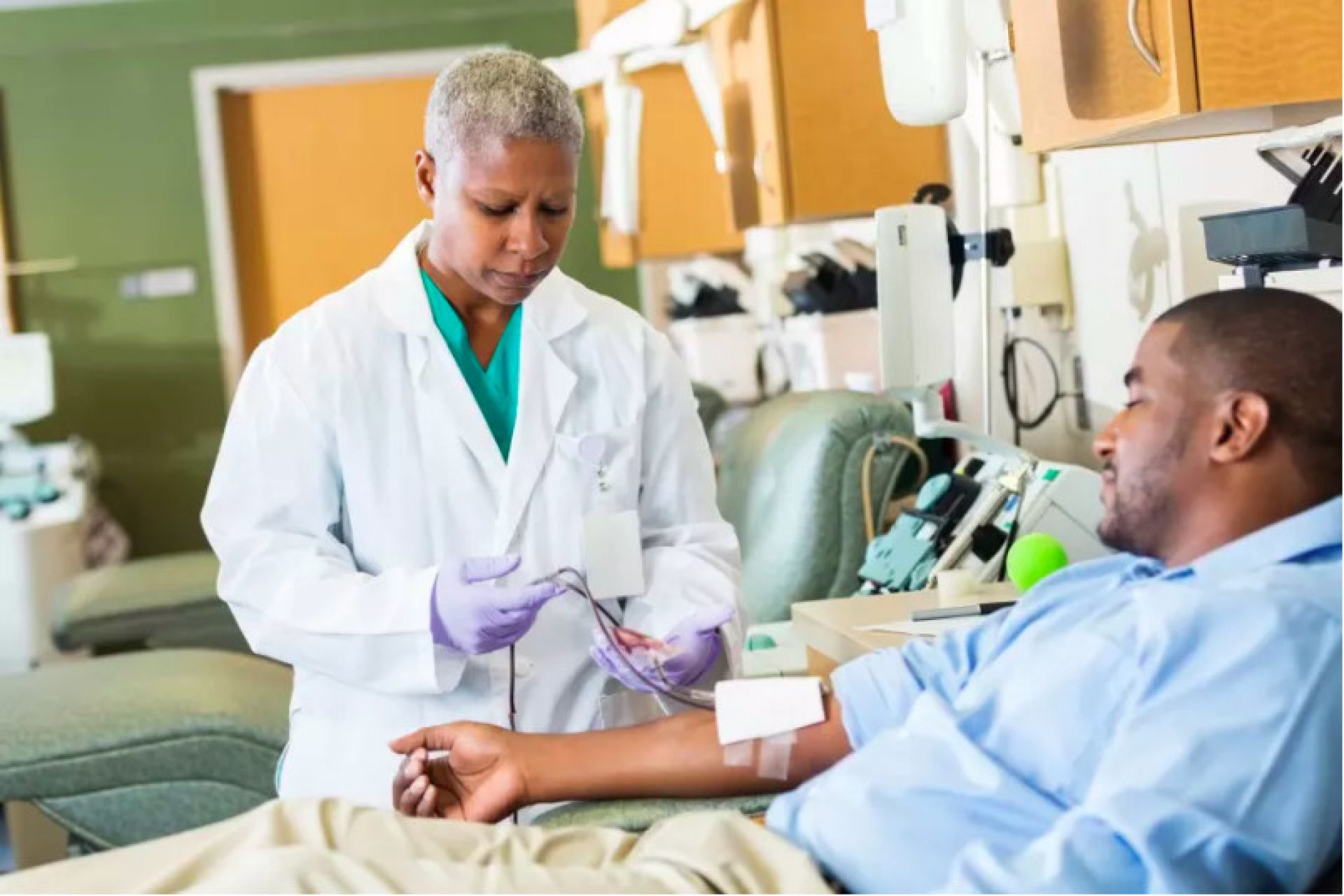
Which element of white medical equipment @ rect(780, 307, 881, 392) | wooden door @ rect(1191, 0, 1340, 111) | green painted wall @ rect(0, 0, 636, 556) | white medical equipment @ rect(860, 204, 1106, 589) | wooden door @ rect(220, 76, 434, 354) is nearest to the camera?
wooden door @ rect(1191, 0, 1340, 111)

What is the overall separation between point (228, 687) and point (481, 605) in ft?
4.09

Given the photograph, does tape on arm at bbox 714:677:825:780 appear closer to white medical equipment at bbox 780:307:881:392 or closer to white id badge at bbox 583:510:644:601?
white id badge at bbox 583:510:644:601

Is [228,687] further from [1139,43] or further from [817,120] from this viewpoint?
[1139,43]

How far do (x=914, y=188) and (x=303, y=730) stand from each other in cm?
184

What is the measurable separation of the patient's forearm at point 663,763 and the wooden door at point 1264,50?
68 cm

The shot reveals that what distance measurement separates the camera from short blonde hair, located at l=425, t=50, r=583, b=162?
1922 mm

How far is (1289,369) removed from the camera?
1.36 m

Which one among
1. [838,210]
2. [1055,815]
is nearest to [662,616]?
[1055,815]

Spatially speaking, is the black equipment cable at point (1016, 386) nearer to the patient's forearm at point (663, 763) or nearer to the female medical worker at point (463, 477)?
the female medical worker at point (463, 477)

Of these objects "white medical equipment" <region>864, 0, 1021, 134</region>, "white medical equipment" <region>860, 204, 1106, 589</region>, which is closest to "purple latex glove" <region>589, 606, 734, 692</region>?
"white medical equipment" <region>860, 204, 1106, 589</region>

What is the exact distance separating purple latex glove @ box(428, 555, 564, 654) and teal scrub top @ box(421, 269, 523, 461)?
0.21 meters

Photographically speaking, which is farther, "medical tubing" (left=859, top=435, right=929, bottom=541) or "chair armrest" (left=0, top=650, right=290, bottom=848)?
"medical tubing" (left=859, top=435, right=929, bottom=541)

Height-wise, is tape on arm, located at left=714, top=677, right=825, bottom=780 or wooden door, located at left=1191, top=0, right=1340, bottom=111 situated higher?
wooden door, located at left=1191, top=0, right=1340, bottom=111

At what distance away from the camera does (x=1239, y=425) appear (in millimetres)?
1358
